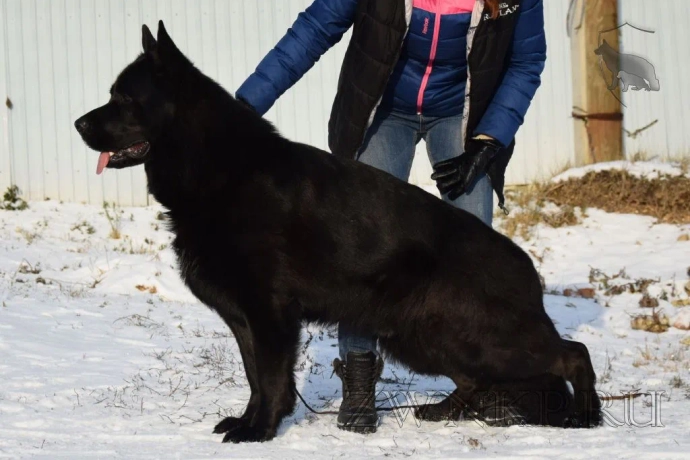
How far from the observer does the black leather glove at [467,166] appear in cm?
414

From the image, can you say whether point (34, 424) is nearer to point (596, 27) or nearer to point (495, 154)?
point (495, 154)

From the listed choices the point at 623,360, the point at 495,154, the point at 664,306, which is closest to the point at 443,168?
the point at 495,154

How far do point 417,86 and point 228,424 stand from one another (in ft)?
5.65

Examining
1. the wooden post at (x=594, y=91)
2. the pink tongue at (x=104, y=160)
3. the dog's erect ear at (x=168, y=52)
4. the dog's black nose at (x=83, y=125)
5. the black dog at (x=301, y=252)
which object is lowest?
the black dog at (x=301, y=252)

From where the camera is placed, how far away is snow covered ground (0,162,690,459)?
3.68 meters

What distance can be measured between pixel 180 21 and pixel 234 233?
637 centimetres

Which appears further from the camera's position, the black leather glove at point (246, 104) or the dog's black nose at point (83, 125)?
the black leather glove at point (246, 104)

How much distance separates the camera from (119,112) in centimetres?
374

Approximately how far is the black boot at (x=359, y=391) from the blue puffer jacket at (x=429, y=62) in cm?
117

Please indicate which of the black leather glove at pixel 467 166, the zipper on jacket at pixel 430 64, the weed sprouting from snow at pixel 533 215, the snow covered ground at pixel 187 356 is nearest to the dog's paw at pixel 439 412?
the snow covered ground at pixel 187 356

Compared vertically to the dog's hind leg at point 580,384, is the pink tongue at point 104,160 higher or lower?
higher

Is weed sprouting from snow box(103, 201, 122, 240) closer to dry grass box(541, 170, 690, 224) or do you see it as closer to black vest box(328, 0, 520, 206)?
dry grass box(541, 170, 690, 224)

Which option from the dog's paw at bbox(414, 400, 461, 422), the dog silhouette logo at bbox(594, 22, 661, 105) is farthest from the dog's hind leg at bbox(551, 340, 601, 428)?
the dog silhouette logo at bbox(594, 22, 661, 105)

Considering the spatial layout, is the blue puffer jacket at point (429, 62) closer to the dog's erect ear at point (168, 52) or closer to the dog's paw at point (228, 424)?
the dog's erect ear at point (168, 52)
